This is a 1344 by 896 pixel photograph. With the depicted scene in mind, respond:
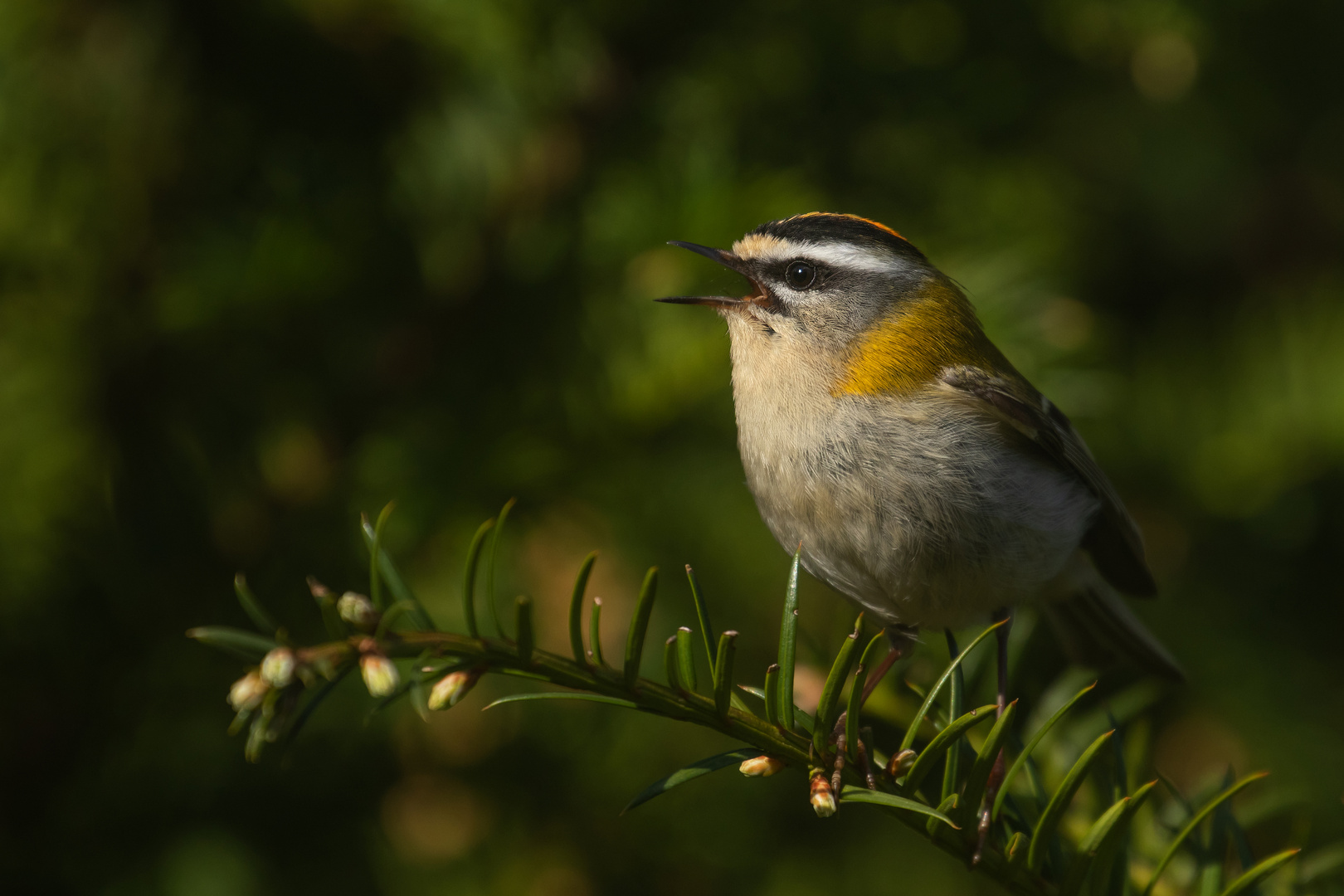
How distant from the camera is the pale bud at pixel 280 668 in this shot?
2.36 ft

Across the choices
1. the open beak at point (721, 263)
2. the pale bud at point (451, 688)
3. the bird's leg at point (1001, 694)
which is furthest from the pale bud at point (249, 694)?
the open beak at point (721, 263)

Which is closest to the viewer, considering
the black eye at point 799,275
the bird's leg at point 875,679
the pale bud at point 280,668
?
the pale bud at point 280,668

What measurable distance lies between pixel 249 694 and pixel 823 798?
0.49 metres

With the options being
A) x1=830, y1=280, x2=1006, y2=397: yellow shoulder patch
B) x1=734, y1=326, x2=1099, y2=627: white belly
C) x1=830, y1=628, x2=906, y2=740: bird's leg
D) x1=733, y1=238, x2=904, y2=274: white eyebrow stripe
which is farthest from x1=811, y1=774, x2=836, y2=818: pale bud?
x1=733, y1=238, x2=904, y2=274: white eyebrow stripe

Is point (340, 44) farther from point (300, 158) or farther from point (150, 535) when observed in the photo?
point (150, 535)

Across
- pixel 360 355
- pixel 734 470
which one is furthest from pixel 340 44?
pixel 734 470

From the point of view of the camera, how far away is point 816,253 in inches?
68.3

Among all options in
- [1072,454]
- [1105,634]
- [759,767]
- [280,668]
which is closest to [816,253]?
[1072,454]

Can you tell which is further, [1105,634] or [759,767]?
[1105,634]

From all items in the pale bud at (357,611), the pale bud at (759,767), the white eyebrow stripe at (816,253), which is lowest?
the pale bud at (759,767)

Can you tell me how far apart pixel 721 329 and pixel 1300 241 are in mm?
1612

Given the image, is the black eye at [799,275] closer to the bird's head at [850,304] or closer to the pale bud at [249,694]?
the bird's head at [850,304]

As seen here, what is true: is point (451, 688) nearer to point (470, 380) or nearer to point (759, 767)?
point (759, 767)

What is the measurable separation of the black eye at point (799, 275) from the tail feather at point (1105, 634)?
0.78 m
